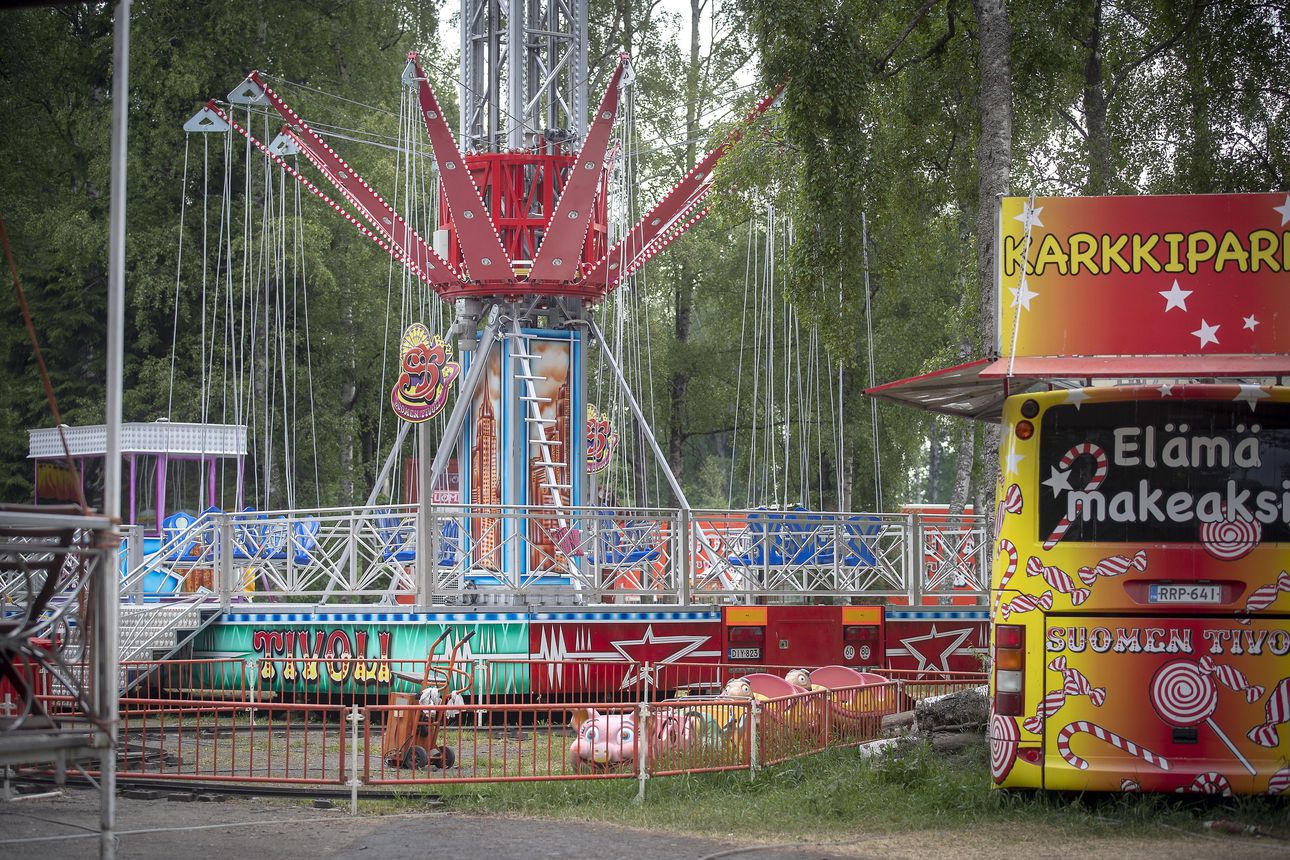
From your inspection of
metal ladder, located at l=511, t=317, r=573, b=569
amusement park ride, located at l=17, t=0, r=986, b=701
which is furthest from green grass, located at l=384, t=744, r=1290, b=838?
metal ladder, located at l=511, t=317, r=573, b=569

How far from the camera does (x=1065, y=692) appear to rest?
31.8ft

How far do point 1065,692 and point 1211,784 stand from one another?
3.40 ft

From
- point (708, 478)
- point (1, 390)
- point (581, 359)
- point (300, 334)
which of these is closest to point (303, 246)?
point (300, 334)

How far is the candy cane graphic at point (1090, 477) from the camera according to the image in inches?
383

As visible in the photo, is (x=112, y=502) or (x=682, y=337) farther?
(x=682, y=337)

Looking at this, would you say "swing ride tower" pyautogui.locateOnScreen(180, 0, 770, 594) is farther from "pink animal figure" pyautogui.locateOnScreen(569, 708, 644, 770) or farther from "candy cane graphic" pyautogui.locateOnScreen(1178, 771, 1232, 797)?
"candy cane graphic" pyautogui.locateOnScreen(1178, 771, 1232, 797)

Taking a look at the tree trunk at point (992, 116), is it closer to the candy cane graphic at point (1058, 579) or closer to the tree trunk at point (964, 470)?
the candy cane graphic at point (1058, 579)

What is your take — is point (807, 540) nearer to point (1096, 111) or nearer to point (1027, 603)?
point (1096, 111)

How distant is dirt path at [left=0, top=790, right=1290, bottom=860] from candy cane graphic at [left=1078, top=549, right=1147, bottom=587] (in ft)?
5.28

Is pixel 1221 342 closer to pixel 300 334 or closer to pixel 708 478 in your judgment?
pixel 300 334

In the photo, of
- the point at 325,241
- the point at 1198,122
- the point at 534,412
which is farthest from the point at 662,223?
the point at 325,241

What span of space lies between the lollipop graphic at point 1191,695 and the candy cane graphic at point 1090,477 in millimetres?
1032

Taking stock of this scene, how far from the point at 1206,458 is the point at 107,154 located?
102 feet

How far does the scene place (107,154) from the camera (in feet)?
117
